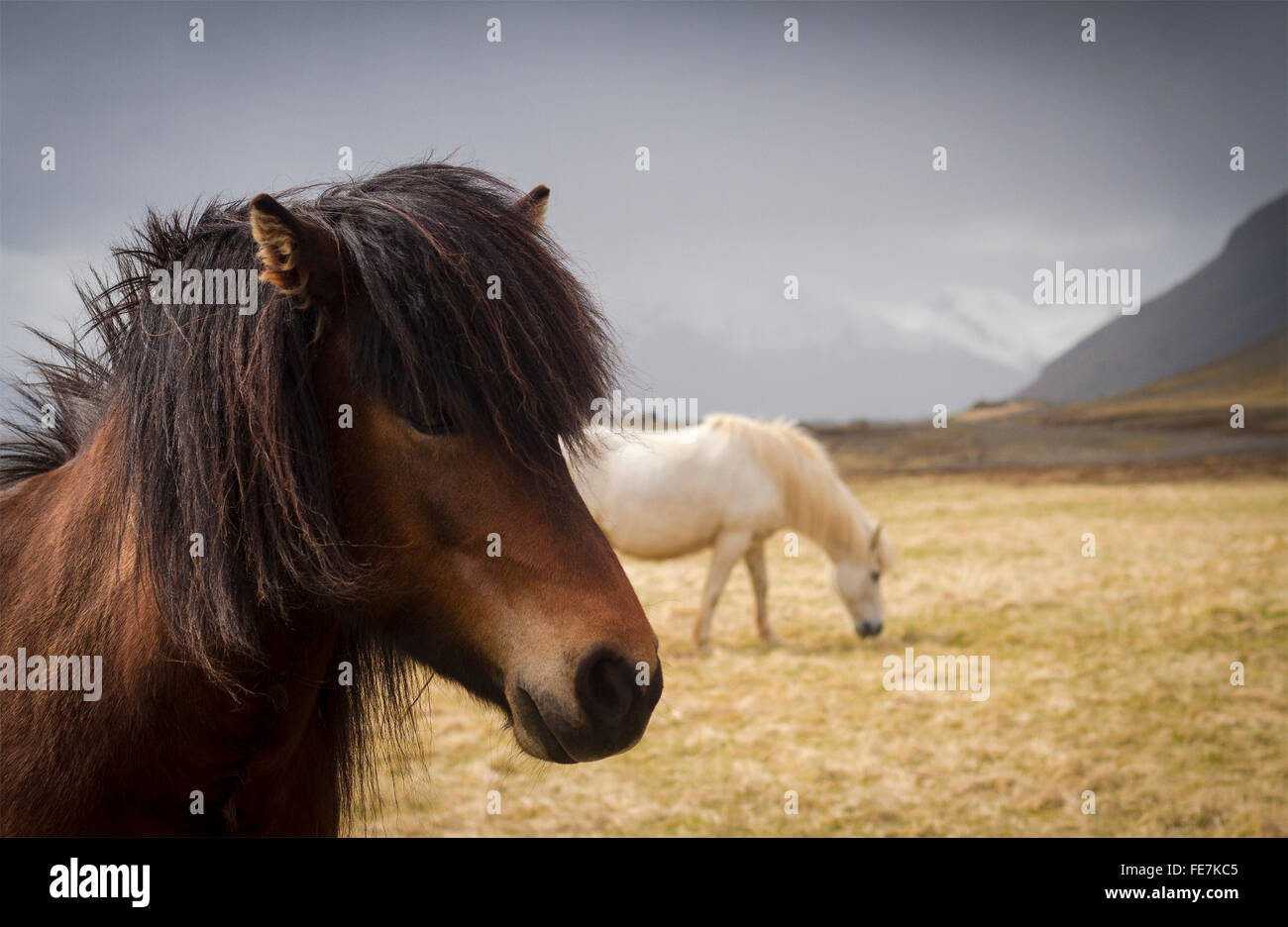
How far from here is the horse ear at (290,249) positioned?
1.11 metres

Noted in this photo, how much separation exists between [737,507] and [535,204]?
6225mm

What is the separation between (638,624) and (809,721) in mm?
4719

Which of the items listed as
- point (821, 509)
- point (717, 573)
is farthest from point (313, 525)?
point (821, 509)

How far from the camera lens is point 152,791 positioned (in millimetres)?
1281

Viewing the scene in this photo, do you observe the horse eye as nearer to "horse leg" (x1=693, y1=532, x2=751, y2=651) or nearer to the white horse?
the white horse

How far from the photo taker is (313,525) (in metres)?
1.19

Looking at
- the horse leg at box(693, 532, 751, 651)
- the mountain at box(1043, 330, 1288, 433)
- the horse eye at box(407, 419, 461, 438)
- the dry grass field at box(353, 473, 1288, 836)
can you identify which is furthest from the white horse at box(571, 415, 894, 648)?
the mountain at box(1043, 330, 1288, 433)

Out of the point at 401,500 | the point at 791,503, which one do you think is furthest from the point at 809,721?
the point at 401,500

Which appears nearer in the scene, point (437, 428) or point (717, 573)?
point (437, 428)

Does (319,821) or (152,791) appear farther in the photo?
(319,821)

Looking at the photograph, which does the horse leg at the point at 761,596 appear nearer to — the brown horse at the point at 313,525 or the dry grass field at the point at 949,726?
the dry grass field at the point at 949,726

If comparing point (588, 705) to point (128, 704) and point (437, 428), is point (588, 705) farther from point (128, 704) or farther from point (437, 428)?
point (128, 704)

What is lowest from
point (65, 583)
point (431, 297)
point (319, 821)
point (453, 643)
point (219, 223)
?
point (319, 821)

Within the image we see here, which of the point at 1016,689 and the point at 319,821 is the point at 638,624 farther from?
the point at 1016,689
